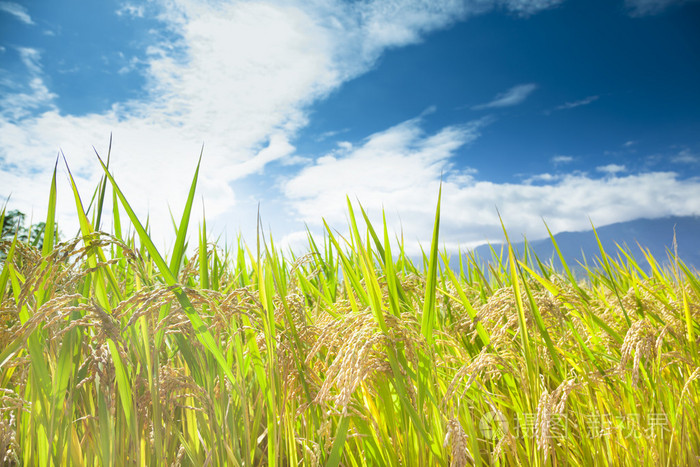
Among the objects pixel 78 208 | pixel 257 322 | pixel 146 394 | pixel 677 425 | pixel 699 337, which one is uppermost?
pixel 78 208

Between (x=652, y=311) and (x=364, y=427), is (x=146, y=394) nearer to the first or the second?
(x=364, y=427)

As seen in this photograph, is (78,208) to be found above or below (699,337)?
above

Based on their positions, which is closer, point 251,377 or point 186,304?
point 186,304

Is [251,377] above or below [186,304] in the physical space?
below

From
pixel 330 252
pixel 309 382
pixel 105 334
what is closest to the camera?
pixel 105 334

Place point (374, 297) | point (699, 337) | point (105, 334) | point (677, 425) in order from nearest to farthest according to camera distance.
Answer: point (105, 334)
point (374, 297)
point (677, 425)
point (699, 337)

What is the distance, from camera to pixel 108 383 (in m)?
1.17

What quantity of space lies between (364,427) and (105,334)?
1.01 m

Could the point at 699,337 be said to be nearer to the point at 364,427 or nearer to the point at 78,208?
the point at 364,427

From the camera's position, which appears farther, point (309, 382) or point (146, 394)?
point (309, 382)

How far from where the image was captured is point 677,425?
1.88 m

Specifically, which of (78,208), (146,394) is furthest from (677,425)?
(78,208)

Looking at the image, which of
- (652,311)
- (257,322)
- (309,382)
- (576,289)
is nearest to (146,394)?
(257,322)

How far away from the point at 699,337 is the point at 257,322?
2.50 m
